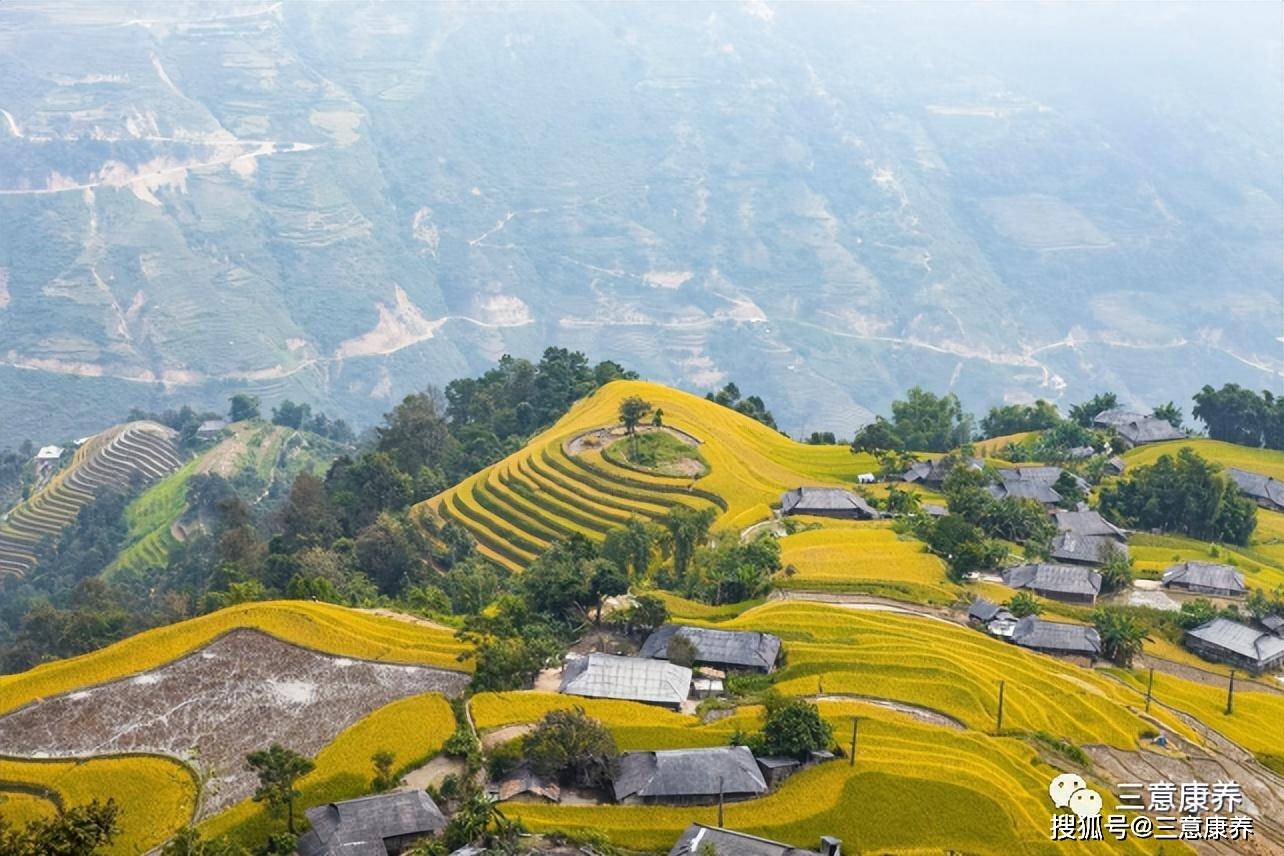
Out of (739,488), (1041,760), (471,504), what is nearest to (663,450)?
(739,488)

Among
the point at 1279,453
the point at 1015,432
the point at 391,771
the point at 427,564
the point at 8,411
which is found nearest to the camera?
the point at 391,771

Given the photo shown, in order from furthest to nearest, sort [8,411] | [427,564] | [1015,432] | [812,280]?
[812,280] → [8,411] → [1015,432] → [427,564]

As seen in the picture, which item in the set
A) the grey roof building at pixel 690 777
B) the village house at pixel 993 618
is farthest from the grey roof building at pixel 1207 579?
the grey roof building at pixel 690 777

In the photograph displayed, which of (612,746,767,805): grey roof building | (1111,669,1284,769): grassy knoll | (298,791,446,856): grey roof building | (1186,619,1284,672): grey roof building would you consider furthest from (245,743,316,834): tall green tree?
(1186,619,1284,672): grey roof building

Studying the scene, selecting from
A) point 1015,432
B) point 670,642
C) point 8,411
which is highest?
point 670,642

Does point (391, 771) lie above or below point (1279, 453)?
above

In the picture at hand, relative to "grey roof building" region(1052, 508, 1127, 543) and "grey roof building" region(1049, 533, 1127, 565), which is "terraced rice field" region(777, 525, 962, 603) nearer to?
"grey roof building" region(1049, 533, 1127, 565)

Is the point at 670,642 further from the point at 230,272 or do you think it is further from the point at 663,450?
the point at 230,272

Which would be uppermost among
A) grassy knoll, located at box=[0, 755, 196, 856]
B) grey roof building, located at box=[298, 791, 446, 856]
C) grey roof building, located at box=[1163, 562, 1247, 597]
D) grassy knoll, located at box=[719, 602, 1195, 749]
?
grey roof building, located at box=[298, 791, 446, 856]
